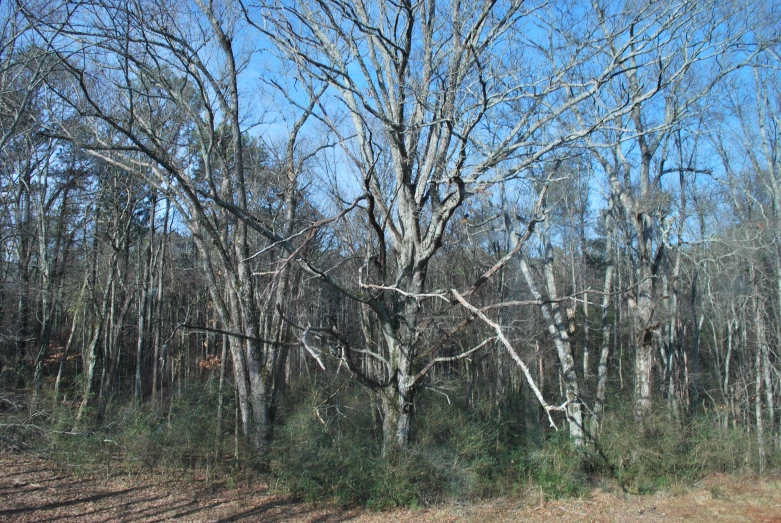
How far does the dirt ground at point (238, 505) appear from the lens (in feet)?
24.3

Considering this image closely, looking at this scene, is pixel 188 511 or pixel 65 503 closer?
pixel 65 503

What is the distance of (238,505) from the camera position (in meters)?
8.20

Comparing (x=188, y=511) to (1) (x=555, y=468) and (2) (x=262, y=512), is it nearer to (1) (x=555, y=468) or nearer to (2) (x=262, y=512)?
(2) (x=262, y=512)

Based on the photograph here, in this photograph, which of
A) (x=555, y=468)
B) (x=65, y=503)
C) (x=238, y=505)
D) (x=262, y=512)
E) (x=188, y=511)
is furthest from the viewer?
(x=555, y=468)

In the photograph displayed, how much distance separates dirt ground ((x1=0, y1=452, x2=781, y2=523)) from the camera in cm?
741

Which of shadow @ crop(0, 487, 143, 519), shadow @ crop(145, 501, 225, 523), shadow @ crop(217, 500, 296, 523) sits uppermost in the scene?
shadow @ crop(0, 487, 143, 519)

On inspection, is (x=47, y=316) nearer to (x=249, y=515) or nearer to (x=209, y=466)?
(x=209, y=466)

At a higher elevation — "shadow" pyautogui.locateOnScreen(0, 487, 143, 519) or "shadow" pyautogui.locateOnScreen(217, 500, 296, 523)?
"shadow" pyautogui.locateOnScreen(0, 487, 143, 519)

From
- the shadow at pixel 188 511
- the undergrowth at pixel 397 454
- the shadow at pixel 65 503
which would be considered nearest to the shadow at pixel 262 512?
the undergrowth at pixel 397 454

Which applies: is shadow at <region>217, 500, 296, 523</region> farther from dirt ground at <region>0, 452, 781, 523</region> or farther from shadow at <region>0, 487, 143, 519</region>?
shadow at <region>0, 487, 143, 519</region>

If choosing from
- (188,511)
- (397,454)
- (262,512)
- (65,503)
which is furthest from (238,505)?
(397,454)

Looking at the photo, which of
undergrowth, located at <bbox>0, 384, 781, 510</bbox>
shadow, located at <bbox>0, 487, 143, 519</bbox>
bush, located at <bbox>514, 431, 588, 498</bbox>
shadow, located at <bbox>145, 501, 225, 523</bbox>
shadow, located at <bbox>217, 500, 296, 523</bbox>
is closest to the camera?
shadow, located at <bbox>0, 487, 143, 519</bbox>

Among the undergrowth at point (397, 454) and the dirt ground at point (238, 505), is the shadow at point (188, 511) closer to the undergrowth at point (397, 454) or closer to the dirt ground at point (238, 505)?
the dirt ground at point (238, 505)

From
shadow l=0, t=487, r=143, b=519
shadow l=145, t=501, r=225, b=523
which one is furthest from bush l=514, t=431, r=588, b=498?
shadow l=0, t=487, r=143, b=519
